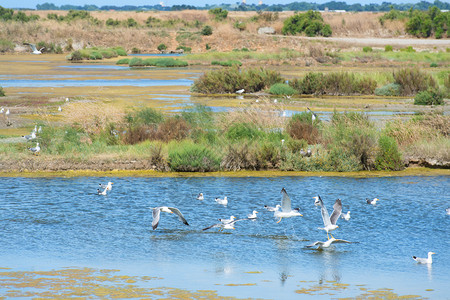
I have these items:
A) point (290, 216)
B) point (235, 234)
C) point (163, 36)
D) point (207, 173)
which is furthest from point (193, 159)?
point (163, 36)

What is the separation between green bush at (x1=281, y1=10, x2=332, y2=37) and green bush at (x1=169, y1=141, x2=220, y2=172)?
252 feet

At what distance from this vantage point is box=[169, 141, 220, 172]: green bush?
19.5 metres

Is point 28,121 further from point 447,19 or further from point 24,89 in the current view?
point 447,19

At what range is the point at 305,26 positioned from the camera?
95625 mm

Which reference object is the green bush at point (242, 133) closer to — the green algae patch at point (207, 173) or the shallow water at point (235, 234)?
the green algae patch at point (207, 173)

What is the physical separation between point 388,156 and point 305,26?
256 feet

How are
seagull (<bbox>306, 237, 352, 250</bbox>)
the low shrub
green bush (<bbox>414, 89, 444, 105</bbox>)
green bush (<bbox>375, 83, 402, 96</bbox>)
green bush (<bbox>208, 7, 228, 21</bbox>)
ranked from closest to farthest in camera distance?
seagull (<bbox>306, 237, 352, 250</bbox>)
green bush (<bbox>414, 89, 444, 105</bbox>)
green bush (<bbox>375, 83, 402, 96</bbox>)
the low shrub
green bush (<bbox>208, 7, 228, 21</bbox>)

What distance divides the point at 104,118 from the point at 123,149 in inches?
117

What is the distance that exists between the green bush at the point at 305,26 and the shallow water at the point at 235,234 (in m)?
77.4

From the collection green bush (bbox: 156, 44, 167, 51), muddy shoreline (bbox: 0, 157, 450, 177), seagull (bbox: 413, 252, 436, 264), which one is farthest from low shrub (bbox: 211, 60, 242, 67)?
seagull (bbox: 413, 252, 436, 264)

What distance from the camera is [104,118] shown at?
2358 centimetres

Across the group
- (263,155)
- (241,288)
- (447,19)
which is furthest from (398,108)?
(447,19)

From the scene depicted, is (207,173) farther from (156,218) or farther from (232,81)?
(232,81)

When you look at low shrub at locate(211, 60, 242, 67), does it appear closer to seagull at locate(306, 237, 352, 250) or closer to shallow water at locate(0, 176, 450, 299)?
shallow water at locate(0, 176, 450, 299)
